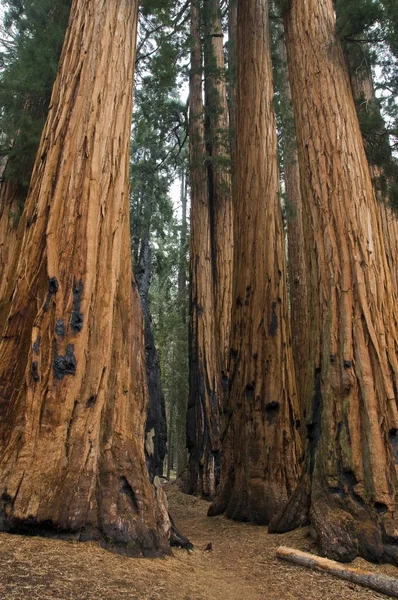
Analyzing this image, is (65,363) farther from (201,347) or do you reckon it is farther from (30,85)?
(201,347)

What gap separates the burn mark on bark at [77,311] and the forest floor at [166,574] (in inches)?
52.6

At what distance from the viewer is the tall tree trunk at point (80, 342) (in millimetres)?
3029

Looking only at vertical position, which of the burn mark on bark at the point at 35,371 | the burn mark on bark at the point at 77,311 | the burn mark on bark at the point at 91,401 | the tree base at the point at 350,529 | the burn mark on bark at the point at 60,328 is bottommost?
the tree base at the point at 350,529

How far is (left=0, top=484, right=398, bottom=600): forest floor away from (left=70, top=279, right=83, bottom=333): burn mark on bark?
1337 millimetres

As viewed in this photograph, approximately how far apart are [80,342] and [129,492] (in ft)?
3.43

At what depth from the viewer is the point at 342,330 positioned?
174 inches

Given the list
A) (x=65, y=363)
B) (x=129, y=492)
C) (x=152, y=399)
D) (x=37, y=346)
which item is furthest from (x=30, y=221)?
(x=152, y=399)

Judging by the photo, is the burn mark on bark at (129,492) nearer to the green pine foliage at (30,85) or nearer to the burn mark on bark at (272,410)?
the burn mark on bark at (272,410)

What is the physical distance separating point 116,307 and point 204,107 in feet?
31.7

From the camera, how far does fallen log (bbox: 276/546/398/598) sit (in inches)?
121

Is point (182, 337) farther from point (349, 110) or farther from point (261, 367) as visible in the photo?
point (349, 110)

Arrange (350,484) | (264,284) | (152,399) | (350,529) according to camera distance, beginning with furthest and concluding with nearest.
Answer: (152,399), (264,284), (350,484), (350,529)

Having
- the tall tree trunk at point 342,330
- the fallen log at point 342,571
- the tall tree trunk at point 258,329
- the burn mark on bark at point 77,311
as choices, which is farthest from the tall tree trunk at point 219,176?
the burn mark on bark at point 77,311

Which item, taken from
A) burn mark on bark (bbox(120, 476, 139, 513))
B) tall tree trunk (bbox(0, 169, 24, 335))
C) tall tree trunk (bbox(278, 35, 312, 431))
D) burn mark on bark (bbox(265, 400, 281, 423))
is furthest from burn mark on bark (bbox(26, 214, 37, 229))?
tall tree trunk (bbox(278, 35, 312, 431))
